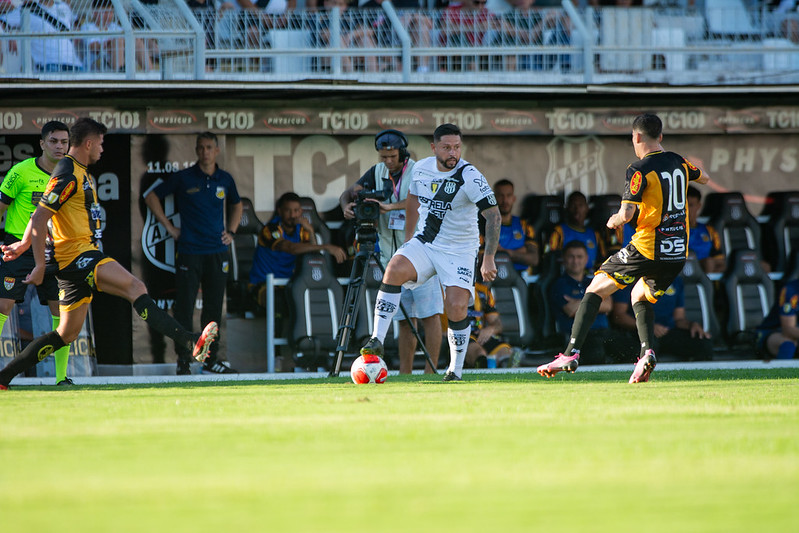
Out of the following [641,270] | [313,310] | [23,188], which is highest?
[23,188]

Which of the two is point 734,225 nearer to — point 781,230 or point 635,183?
point 781,230

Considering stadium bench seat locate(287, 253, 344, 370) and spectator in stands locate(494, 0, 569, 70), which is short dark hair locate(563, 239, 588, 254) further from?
stadium bench seat locate(287, 253, 344, 370)

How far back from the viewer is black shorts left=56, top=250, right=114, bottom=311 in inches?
319

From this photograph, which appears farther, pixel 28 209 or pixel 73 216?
pixel 28 209

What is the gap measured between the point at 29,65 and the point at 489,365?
5729 mm

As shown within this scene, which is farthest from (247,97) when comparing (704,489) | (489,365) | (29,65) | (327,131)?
(704,489)

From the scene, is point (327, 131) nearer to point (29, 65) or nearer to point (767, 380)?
point (29, 65)

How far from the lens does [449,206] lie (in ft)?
28.0

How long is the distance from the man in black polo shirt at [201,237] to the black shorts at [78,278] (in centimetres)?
306

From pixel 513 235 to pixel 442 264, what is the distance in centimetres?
423

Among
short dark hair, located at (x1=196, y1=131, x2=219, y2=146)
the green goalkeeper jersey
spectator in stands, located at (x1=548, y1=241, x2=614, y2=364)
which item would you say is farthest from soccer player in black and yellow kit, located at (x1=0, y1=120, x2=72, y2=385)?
spectator in stands, located at (x1=548, y1=241, x2=614, y2=364)

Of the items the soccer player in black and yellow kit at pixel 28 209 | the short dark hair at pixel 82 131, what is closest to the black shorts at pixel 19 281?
the soccer player in black and yellow kit at pixel 28 209

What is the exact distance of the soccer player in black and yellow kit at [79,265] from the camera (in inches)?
317

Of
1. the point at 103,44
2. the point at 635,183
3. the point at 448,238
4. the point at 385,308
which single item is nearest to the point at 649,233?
the point at 635,183
